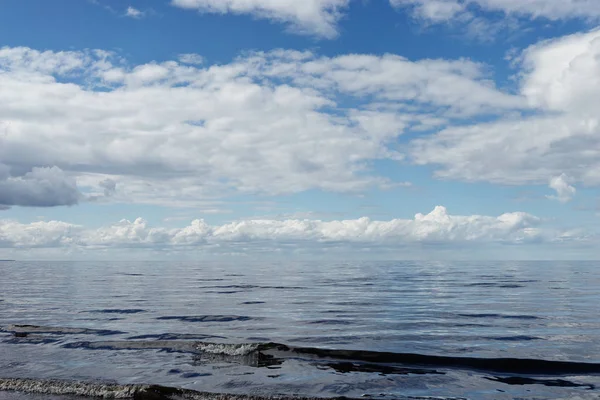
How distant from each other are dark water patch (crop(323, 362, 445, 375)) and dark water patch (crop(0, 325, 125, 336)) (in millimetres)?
14920

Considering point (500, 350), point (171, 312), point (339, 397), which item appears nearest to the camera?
point (339, 397)

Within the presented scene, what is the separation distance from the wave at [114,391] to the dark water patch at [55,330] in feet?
36.8

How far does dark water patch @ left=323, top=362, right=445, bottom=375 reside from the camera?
762 inches

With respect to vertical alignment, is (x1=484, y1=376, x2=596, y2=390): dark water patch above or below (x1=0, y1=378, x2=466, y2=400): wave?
above

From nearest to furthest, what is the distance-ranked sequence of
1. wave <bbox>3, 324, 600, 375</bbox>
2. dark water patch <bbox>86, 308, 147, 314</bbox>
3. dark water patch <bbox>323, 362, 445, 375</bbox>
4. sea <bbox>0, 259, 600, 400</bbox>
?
sea <bbox>0, 259, 600, 400</bbox> → dark water patch <bbox>323, 362, 445, 375</bbox> → wave <bbox>3, 324, 600, 375</bbox> → dark water patch <bbox>86, 308, 147, 314</bbox>

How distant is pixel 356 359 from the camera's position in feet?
71.4

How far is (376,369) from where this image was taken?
19.9 metres

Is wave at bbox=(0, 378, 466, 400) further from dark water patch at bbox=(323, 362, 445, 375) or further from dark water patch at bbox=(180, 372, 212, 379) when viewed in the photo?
dark water patch at bbox=(323, 362, 445, 375)

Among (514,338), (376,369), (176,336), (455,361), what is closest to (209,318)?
(176,336)

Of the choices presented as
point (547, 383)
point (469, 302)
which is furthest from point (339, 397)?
point (469, 302)

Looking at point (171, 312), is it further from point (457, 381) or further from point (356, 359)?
point (457, 381)

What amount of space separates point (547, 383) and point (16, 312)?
38.8 meters

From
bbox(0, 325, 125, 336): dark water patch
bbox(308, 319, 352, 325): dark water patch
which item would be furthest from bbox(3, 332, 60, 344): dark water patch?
bbox(308, 319, 352, 325): dark water patch

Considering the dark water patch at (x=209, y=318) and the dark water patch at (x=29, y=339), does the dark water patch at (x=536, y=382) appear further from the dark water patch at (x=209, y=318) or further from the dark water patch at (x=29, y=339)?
the dark water patch at (x=29, y=339)
